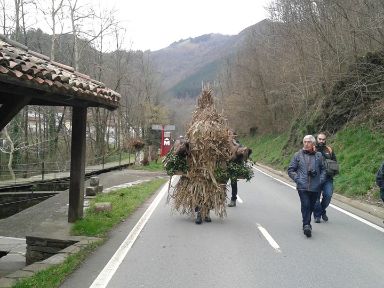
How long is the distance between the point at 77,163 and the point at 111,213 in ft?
5.81

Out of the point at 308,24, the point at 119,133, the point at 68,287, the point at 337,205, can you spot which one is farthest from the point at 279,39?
the point at 68,287

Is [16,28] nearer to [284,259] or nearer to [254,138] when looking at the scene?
[284,259]

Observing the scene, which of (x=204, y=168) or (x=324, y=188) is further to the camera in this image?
(x=324, y=188)

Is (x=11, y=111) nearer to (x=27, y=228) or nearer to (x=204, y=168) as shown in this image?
(x=204, y=168)

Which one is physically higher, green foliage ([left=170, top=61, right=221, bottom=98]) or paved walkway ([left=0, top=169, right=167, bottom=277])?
green foliage ([left=170, top=61, right=221, bottom=98])

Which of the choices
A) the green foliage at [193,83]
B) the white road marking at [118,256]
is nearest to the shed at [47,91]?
the white road marking at [118,256]

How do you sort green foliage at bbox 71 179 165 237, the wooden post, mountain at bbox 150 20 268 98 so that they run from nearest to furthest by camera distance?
green foliage at bbox 71 179 165 237
the wooden post
mountain at bbox 150 20 268 98

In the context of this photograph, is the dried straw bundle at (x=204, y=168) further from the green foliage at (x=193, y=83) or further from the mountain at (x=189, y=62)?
the green foliage at (x=193, y=83)

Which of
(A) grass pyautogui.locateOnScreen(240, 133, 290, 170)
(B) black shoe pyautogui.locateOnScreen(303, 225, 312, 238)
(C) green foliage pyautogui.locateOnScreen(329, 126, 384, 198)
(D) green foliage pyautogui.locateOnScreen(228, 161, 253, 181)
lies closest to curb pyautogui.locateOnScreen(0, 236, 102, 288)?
(D) green foliage pyautogui.locateOnScreen(228, 161, 253, 181)

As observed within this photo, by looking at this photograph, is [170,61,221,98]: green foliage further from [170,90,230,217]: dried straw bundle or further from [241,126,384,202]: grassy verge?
[170,90,230,217]: dried straw bundle

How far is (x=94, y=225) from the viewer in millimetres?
9734

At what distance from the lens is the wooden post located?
1004cm

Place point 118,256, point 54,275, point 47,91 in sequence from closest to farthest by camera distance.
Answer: point 54,275 < point 47,91 < point 118,256

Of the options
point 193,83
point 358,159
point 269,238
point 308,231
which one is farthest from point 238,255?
point 193,83
